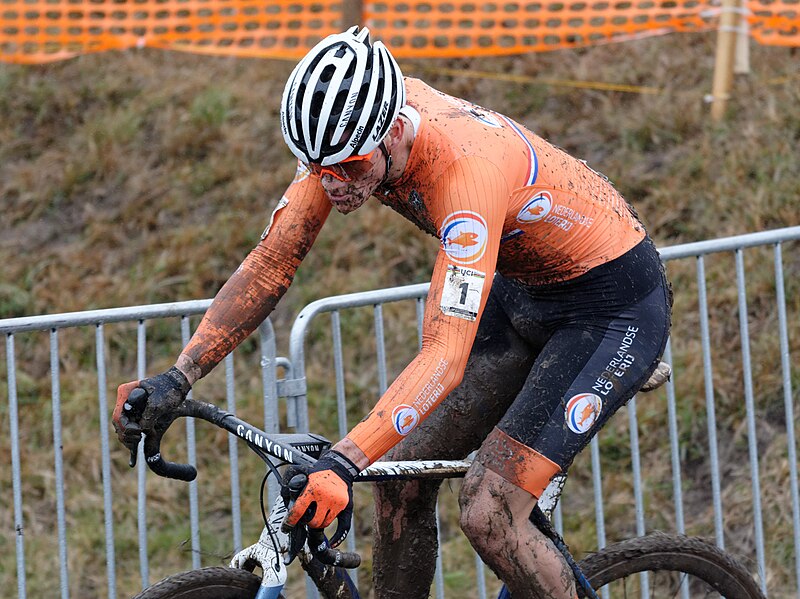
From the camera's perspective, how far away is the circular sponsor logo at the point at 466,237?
2.93 meters

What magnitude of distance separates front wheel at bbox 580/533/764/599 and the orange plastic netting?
484 centimetres

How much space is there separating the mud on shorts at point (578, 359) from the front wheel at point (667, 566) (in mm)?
534

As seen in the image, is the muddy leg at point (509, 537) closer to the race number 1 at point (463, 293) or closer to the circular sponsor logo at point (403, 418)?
the circular sponsor logo at point (403, 418)

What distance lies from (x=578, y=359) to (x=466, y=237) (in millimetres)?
649

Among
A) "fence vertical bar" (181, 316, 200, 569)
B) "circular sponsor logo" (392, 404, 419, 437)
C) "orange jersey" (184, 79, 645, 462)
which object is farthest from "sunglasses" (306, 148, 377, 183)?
"fence vertical bar" (181, 316, 200, 569)

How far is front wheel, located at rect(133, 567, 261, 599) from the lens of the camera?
9.99ft

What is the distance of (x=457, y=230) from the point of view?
9.68 feet

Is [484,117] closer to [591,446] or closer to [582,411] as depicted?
[582,411]

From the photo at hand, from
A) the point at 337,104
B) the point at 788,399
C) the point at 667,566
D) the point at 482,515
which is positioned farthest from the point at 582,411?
the point at 788,399

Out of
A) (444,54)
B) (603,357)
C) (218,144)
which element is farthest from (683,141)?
(603,357)

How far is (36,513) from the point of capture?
19.6 feet

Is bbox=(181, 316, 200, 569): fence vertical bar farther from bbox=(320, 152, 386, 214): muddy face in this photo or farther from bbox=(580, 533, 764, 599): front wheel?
bbox=(580, 533, 764, 599): front wheel

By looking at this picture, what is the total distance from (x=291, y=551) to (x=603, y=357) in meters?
1.09

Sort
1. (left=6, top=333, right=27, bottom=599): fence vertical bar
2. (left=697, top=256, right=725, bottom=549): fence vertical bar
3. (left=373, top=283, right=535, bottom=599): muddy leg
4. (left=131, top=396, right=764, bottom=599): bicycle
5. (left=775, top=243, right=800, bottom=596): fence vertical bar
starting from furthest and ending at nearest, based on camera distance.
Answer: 1. (left=775, top=243, right=800, bottom=596): fence vertical bar
2. (left=697, top=256, right=725, bottom=549): fence vertical bar
3. (left=6, top=333, right=27, bottom=599): fence vertical bar
4. (left=373, top=283, right=535, bottom=599): muddy leg
5. (left=131, top=396, right=764, bottom=599): bicycle
